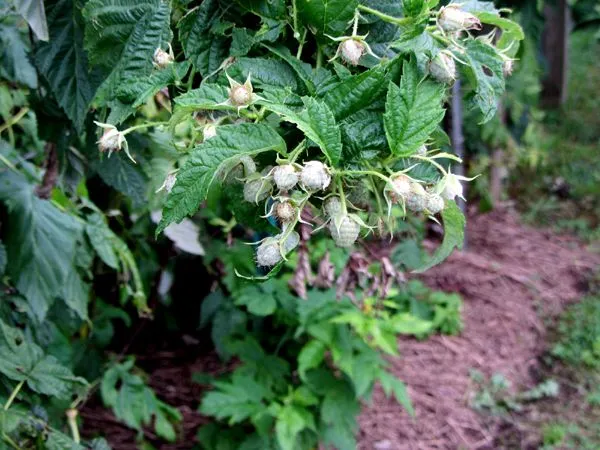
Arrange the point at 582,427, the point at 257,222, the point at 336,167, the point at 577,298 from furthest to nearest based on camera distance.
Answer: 1. the point at 577,298
2. the point at 582,427
3. the point at 257,222
4. the point at 336,167

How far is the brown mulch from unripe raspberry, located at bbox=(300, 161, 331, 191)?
7.26 feet

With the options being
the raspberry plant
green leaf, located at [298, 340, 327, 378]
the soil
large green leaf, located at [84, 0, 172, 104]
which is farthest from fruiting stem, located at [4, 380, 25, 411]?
the soil

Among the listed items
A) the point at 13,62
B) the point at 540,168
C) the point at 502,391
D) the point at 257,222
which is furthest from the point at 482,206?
the point at 257,222

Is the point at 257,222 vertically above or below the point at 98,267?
above

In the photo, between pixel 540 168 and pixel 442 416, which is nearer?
pixel 442 416

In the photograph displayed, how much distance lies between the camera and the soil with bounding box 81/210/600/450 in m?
2.80

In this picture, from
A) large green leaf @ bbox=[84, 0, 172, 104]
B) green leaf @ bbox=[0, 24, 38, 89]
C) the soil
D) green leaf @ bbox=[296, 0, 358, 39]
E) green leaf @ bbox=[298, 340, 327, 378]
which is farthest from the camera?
the soil

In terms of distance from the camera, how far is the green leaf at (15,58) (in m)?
1.55

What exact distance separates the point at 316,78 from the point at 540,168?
444 cm

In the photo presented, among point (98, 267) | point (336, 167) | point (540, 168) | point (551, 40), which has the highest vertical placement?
point (336, 167)

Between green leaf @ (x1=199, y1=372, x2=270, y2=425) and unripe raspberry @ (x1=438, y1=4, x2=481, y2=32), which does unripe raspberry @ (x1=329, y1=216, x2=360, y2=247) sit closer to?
unripe raspberry @ (x1=438, y1=4, x2=481, y2=32)

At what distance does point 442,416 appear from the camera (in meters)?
2.91

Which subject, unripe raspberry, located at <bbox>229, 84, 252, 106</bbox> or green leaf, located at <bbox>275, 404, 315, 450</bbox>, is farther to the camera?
green leaf, located at <bbox>275, 404, 315, 450</bbox>

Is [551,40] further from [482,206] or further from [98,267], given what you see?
[98,267]
